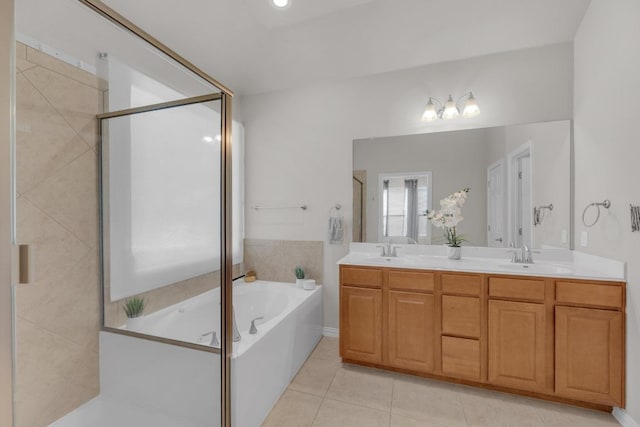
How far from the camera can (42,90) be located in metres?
1.32

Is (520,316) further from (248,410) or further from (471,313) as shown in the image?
(248,410)

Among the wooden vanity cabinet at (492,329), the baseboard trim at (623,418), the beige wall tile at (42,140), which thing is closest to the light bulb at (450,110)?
the wooden vanity cabinet at (492,329)

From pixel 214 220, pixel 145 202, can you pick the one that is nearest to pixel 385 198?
pixel 214 220

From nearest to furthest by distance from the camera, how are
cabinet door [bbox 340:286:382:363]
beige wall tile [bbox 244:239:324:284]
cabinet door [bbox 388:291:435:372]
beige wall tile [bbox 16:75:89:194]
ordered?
beige wall tile [bbox 16:75:89:194], cabinet door [bbox 388:291:435:372], cabinet door [bbox 340:286:382:363], beige wall tile [bbox 244:239:324:284]

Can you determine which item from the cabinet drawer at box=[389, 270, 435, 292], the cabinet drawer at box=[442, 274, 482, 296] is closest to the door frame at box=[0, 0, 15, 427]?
the cabinet drawer at box=[389, 270, 435, 292]

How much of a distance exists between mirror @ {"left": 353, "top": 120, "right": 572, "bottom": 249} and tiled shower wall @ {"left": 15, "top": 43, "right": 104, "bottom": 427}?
2.02m

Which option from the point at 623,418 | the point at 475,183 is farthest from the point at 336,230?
the point at 623,418

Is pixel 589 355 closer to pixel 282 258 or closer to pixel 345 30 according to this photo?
pixel 282 258

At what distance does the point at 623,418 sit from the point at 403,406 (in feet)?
4.01

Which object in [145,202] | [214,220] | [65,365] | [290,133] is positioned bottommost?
[65,365]

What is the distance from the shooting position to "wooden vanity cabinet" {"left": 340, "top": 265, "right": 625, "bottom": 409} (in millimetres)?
1703

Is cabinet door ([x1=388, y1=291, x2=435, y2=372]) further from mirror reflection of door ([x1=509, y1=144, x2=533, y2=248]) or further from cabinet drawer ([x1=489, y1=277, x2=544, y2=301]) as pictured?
mirror reflection of door ([x1=509, y1=144, x2=533, y2=248])

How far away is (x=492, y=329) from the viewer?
1.91 meters

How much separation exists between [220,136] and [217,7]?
3.31 feet
